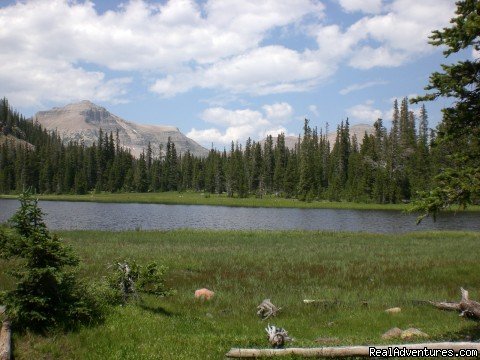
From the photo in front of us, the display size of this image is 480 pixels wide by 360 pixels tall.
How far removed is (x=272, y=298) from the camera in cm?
1792

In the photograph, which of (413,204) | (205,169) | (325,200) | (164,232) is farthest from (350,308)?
(205,169)

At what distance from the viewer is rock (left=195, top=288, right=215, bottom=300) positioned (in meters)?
17.6

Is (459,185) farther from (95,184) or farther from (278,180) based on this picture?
(95,184)

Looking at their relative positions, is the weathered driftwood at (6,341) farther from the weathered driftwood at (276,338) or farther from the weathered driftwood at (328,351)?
the weathered driftwood at (276,338)

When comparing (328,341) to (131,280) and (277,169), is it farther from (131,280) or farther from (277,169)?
(277,169)

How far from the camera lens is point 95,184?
18188cm

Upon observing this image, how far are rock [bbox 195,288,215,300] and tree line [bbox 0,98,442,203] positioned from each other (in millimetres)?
103708

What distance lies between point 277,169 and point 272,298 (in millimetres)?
134999

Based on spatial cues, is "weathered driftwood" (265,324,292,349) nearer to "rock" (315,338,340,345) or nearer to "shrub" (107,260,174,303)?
"rock" (315,338,340,345)

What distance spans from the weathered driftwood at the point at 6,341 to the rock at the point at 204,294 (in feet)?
28.3

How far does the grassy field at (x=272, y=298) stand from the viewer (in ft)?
33.6

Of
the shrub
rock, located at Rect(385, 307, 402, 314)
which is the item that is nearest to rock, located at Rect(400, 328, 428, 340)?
rock, located at Rect(385, 307, 402, 314)

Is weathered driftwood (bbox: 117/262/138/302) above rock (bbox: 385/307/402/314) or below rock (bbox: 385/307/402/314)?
above

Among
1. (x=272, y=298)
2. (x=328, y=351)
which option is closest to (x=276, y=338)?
(x=328, y=351)
